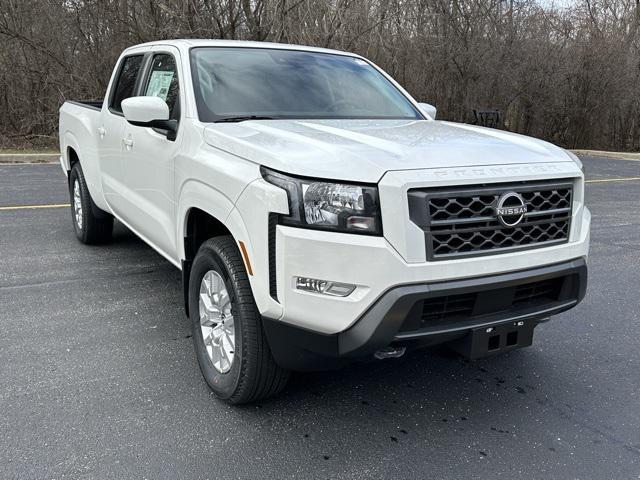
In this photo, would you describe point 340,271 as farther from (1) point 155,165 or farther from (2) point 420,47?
(2) point 420,47

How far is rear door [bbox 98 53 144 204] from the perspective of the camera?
15.8ft

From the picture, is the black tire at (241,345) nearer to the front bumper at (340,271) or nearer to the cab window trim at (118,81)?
the front bumper at (340,271)

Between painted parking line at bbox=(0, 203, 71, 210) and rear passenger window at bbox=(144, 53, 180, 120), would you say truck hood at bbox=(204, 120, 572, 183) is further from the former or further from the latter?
painted parking line at bbox=(0, 203, 71, 210)


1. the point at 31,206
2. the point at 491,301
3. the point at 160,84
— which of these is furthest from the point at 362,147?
the point at 31,206

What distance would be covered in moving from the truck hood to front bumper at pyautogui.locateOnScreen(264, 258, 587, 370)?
0.53m

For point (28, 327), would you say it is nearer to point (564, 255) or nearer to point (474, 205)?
point (474, 205)

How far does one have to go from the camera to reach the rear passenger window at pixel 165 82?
12.8 feet

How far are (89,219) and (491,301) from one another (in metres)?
4.43

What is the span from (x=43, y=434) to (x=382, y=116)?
9.17 ft

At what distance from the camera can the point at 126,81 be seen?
5105 millimetres

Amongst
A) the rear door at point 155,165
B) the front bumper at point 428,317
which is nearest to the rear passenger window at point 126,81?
the rear door at point 155,165

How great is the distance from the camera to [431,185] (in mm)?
2598

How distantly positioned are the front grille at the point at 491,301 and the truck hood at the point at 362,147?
0.58 meters

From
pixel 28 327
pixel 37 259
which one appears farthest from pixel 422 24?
pixel 28 327
